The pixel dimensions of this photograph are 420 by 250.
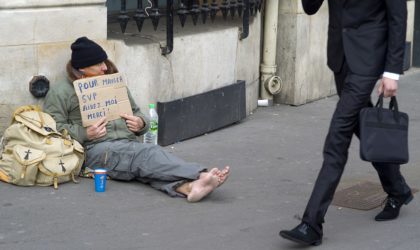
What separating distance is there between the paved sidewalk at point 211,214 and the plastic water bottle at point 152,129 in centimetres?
24

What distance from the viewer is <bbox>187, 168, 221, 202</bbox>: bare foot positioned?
18.3 ft

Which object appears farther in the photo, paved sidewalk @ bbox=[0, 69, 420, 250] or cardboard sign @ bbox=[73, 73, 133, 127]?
cardboard sign @ bbox=[73, 73, 133, 127]

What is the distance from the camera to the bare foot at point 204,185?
219 inches

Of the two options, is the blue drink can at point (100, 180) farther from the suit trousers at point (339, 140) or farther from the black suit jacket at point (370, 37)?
the black suit jacket at point (370, 37)

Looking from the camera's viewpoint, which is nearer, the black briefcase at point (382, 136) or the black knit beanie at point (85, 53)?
the black briefcase at point (382, 136)

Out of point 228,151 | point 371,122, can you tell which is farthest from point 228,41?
point 371,122

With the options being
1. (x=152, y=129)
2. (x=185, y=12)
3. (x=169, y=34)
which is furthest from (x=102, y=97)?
(x=185, y=12)

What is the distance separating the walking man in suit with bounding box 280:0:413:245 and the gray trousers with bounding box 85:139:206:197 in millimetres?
1123

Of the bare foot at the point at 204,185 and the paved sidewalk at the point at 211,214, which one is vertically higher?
the bare foot at the point at 204,185

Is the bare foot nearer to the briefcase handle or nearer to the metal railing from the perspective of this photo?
the briefcase handle

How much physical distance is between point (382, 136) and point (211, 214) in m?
1.21

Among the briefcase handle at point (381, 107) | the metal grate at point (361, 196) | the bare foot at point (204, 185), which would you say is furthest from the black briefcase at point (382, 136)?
the bare foot at point (204, 185)

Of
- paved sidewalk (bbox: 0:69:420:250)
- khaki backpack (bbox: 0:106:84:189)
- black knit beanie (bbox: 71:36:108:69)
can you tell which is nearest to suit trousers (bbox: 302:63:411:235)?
paved sidewalk (bbox: 0:69:420:250)

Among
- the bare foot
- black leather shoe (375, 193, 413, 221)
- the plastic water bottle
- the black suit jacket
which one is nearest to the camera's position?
the black suit jacket
